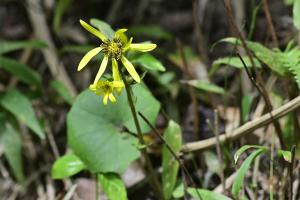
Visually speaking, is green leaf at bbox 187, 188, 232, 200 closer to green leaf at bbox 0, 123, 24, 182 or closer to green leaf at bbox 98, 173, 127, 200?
green leaf at bbox 98, 173, 127, 200

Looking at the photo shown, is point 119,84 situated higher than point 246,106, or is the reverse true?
point 119,84

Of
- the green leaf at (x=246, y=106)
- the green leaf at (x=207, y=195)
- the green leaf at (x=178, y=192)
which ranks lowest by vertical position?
the green leaf at (x=178, y=192)

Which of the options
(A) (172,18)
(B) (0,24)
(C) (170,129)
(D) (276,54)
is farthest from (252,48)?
(B) (0,24)

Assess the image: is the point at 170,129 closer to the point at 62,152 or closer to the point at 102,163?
the point at 102,163

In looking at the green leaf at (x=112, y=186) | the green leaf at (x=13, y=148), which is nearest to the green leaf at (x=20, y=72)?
the green leaf at (x=13, y=148)

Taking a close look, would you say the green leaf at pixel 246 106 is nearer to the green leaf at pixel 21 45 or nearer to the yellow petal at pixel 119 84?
the yellow petal at pixel 119 84

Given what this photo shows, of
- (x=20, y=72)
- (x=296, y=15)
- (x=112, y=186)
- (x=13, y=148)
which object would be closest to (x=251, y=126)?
(x=296, y=15)

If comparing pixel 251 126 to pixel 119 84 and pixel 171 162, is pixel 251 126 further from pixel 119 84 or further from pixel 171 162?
pixel 119 84

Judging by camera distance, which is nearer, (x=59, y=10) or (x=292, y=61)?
(x=292, y=61)
